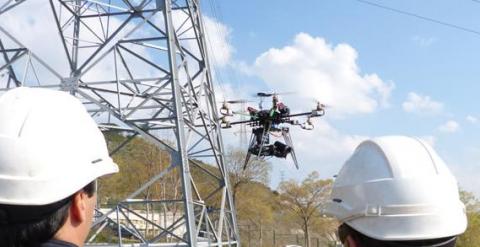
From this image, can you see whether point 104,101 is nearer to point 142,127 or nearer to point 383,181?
point 142,127

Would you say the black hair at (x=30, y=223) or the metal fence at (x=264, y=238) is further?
the metal fence at (x=264, y=238)

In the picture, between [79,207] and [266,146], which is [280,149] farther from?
[79,207]

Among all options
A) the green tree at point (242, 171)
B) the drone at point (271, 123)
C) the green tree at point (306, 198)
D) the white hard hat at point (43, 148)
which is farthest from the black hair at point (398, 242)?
the green tree at point (306, 198)

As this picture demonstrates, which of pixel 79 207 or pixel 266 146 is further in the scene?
pixel 266 146

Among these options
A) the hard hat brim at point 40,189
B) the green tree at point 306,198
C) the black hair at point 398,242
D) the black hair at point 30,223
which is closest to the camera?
the black hair at point 30,223

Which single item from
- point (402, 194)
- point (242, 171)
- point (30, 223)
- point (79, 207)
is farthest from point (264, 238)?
point (30, 223)

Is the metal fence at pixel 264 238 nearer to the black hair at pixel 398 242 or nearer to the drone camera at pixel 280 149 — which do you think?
the drone camera at pixel 280 149

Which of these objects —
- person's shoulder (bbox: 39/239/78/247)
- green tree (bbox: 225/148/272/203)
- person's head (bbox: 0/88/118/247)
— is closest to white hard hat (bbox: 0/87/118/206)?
person's head (bbox: 0/88/118/247)
